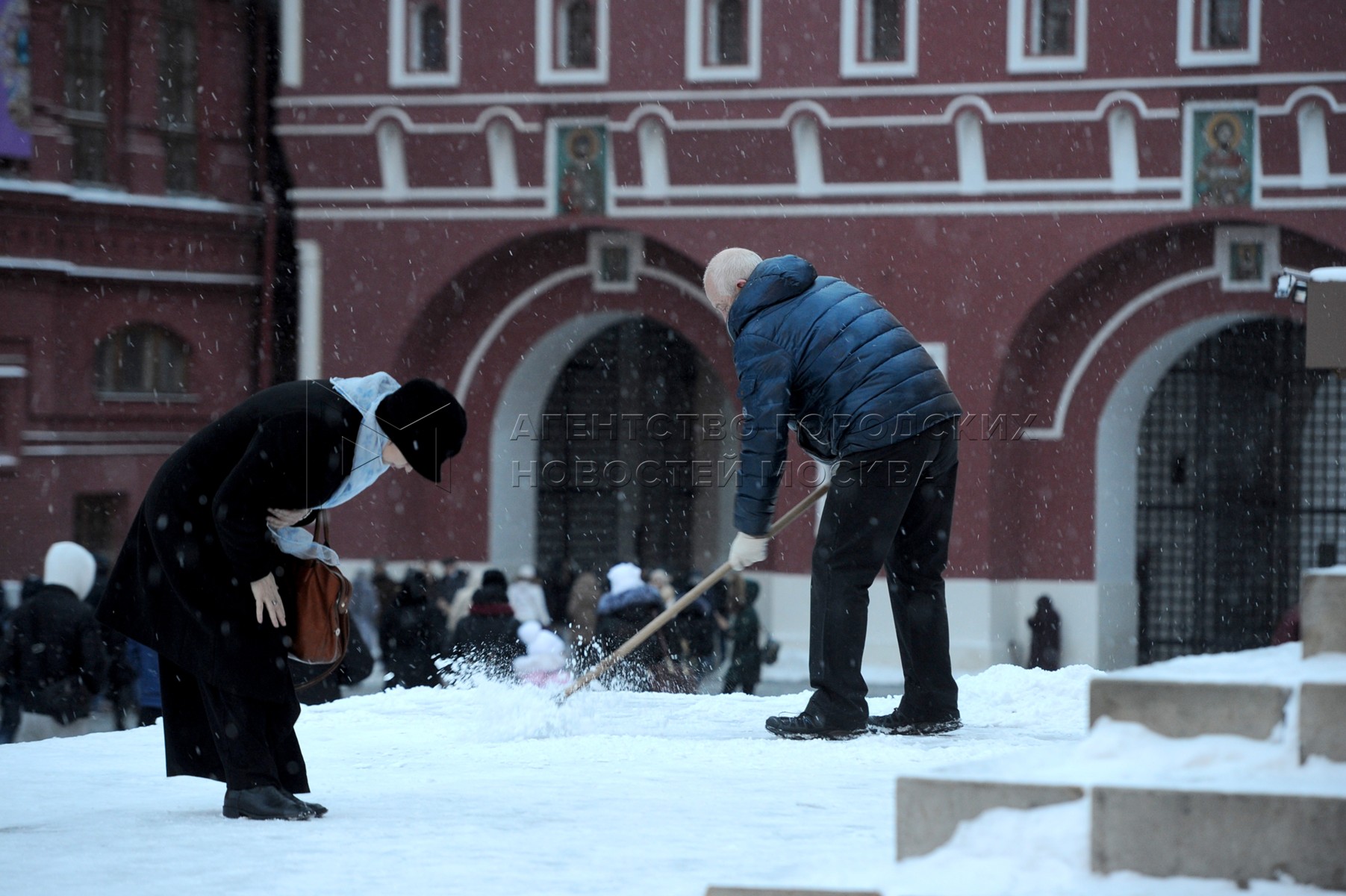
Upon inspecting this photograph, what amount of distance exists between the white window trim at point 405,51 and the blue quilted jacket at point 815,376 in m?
11.6

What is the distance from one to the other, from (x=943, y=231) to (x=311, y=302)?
6.25m

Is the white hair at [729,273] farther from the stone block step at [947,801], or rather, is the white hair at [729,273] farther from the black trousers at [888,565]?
the stone block step at [947,801]

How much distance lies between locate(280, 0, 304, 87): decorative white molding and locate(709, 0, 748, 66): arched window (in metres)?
4.07

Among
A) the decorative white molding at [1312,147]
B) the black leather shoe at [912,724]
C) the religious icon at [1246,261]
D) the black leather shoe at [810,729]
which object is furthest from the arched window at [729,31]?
the black leather shoe at [810,729]

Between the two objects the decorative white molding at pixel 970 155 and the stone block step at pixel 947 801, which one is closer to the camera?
the stone block step at pixel 947 801

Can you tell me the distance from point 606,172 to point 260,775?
488 inches

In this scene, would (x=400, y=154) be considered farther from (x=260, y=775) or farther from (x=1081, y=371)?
(x=260, y=775)

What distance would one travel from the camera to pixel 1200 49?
48.7 ft

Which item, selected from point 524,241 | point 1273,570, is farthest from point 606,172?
point 1273,570

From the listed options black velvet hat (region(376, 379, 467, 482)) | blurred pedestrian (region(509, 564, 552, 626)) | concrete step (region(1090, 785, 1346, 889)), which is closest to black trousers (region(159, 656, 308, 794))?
black velvet hat (region(376, 379, 467, 482))

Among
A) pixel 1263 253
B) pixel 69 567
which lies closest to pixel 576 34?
pixel 1263 253

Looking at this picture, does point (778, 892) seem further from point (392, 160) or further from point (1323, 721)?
point (392, 160)

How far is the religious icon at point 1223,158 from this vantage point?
1473 cm

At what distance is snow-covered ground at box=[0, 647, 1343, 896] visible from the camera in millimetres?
2994
